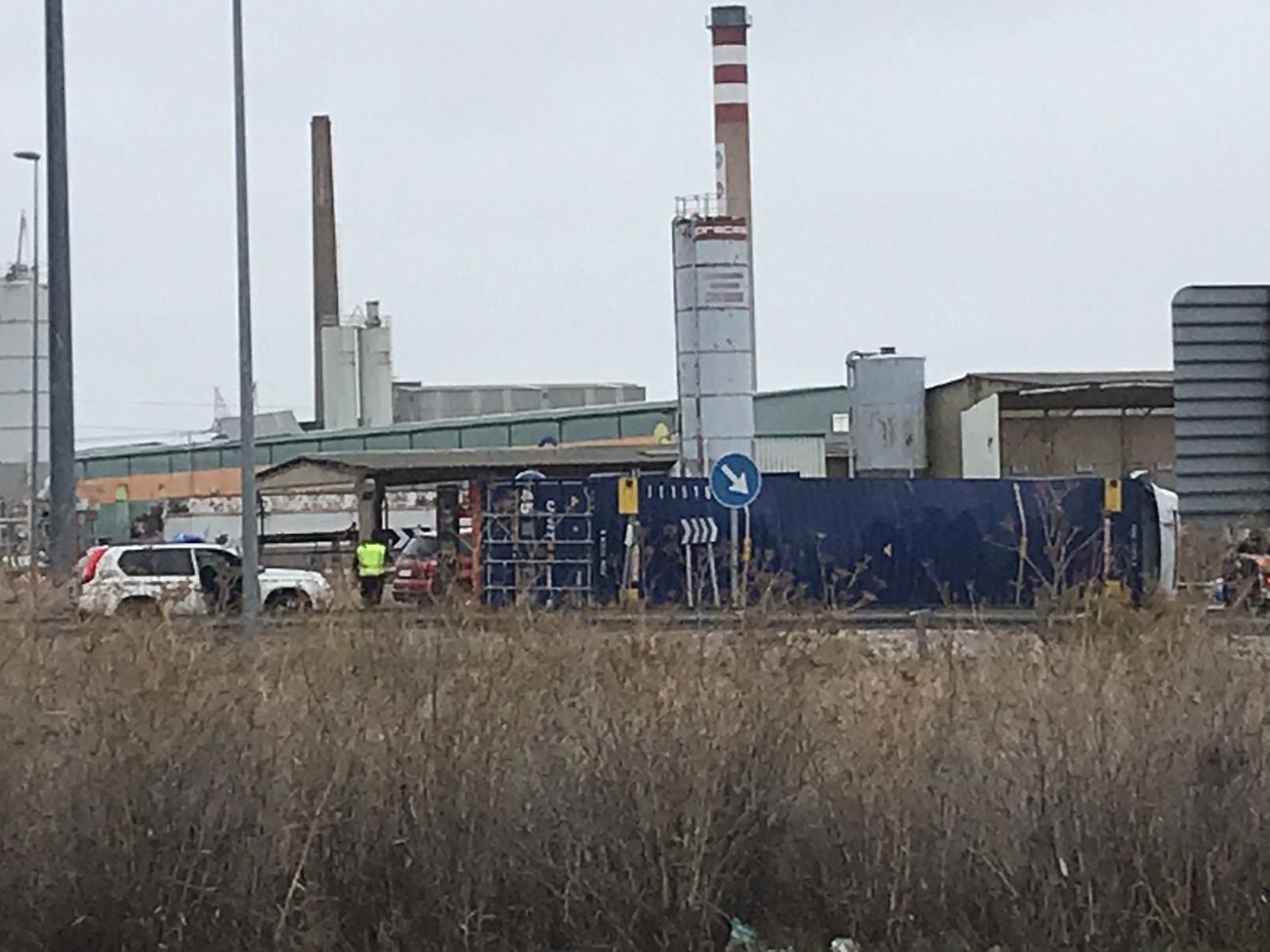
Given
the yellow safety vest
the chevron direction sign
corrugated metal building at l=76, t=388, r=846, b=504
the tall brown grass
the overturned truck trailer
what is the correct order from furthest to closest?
corrugated metal building at l=76, t=388, r=846, b=504 → the overturned truck trailer → the chevron direction sign → the yellow safety vest → the tall brown grass

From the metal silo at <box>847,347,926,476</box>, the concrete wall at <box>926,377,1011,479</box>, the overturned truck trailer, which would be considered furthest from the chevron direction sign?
the concrete wall at <box>926,377,1011,479</box>

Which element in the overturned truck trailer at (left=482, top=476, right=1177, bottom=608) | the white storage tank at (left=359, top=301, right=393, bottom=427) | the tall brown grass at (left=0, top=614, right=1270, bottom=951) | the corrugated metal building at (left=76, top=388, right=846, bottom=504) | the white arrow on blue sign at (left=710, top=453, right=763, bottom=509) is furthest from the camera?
the white storage tank at (left=359, top=301, right=393, bottom=427)

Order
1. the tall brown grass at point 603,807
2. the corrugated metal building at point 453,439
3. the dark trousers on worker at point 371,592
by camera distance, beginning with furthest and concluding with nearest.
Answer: the corrugated metal building at point 453,439, the dark trousers on worker at point 371,592, the tall brown grass at point 603,807

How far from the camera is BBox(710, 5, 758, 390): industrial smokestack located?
2077 inches

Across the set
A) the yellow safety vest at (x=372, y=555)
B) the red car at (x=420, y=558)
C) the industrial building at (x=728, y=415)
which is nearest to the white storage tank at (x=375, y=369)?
the industrial building at (x=728, y=415)

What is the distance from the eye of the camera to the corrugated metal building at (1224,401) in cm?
1407

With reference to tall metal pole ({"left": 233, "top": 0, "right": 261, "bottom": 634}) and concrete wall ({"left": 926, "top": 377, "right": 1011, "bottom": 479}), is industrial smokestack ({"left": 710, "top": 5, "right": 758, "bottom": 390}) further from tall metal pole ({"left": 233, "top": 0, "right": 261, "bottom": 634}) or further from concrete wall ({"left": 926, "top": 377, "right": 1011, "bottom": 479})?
tall metal pole ({"left": 233, "top": 0, "right": 261, "bottom": 634})

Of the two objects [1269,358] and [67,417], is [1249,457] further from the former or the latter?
[67,417]

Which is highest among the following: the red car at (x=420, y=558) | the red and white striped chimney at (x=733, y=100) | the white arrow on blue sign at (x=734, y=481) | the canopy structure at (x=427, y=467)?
the red and white striped chimney at (x=733, y=100)

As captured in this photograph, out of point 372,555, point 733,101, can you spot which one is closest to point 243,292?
point 372,555

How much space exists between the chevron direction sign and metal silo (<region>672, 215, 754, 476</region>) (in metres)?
14.6

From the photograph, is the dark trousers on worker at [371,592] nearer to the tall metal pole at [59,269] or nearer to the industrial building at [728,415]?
the tall metal pole at [59,269]

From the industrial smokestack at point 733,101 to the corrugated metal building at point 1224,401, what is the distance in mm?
38128

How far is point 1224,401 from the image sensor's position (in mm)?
14102
